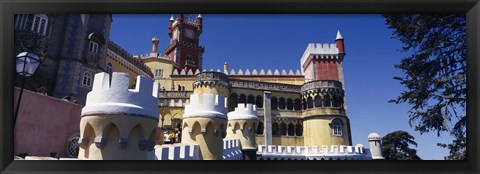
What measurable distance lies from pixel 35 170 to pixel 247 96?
21.0 meters

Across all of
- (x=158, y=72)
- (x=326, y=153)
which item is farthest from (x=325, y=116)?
(x=158, y=72)

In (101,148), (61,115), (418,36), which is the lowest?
(101,148)

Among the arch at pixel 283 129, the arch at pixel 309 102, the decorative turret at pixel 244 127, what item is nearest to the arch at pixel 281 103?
the arch at pixel 283 129

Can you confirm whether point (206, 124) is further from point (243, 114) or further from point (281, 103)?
point (281, 103)

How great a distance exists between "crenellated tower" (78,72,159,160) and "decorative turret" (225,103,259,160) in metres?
8.91

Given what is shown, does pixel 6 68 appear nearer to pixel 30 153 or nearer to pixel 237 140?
pixel 30 153

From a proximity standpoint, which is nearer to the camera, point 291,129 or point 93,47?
point 93,47

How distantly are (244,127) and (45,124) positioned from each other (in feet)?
26.2

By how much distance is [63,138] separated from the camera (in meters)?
7.69

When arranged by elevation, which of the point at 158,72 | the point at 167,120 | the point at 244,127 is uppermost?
the point at 158,72

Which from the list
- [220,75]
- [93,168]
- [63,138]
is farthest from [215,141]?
[220,75]

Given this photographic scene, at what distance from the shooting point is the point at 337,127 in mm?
24953

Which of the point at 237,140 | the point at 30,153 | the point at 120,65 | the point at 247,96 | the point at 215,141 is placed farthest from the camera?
the point at 247,96

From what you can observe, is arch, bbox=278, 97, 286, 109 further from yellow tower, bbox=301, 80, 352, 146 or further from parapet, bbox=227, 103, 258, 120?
parapet, bbox=227, 103, 258, 120
